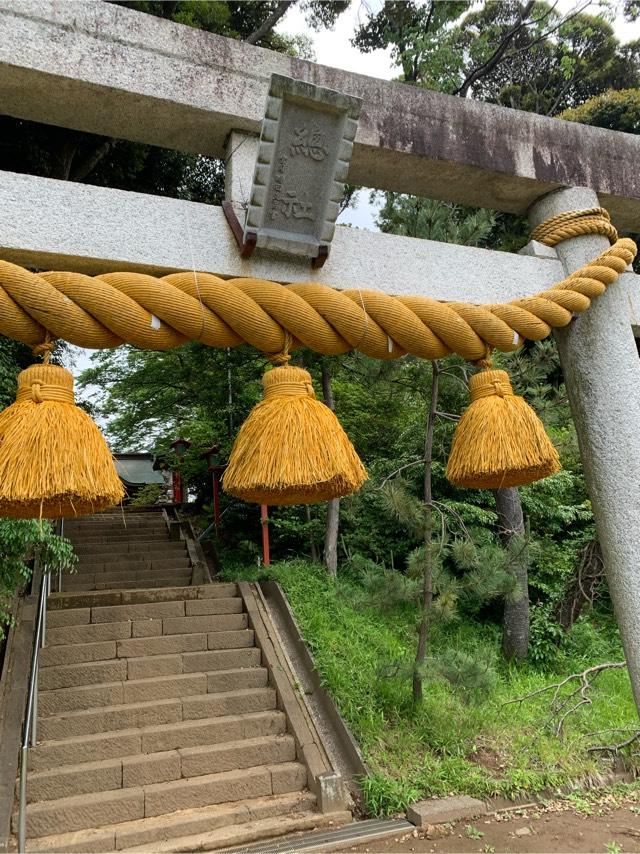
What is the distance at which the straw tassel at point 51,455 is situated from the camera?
4.58ft

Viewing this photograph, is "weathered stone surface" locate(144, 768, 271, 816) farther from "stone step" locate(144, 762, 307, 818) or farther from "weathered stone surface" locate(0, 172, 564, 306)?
"weathered stone surface" locate(0, 172, 564, 306)

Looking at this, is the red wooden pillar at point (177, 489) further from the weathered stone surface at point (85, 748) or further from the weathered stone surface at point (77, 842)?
the weathered stone surface at point (77, 842)

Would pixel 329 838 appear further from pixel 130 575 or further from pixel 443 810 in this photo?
pixel 130 575

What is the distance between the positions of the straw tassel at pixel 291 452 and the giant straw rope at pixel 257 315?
0.17m

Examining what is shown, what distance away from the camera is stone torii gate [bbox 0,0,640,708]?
185cm

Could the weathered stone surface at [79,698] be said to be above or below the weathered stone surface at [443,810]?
above

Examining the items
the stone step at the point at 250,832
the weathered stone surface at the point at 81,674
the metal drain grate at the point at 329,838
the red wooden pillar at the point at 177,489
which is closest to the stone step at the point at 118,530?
the red wooden pillar at the point at 177,489

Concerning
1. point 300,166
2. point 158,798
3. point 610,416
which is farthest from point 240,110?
point 158,798

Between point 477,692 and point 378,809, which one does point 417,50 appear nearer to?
point 477,692

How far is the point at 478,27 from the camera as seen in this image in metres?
12.7

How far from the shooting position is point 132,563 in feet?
29.8

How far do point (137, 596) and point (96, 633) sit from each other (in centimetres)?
68

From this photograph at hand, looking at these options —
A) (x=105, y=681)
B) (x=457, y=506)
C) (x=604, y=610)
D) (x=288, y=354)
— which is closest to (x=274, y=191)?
(x=288, y=354)

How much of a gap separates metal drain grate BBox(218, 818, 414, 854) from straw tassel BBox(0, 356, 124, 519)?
9.52 ft
